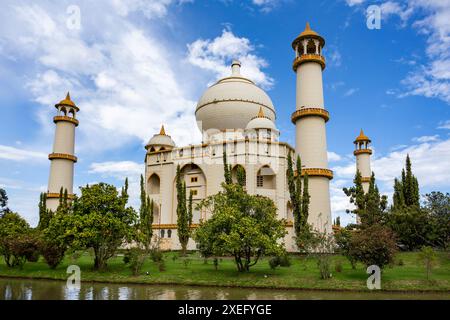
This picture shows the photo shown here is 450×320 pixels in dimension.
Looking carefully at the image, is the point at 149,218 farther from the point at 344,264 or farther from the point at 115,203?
the point at 344,264

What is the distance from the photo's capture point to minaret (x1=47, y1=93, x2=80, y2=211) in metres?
46.8

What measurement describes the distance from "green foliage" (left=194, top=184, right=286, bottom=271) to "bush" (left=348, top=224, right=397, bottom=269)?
159 inches

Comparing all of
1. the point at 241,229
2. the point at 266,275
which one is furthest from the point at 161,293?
the point at 266,275

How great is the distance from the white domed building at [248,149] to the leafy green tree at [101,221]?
15.0 m

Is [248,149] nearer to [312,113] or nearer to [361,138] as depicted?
[312,113]

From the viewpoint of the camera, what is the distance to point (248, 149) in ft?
138

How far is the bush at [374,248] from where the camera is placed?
2148 cm

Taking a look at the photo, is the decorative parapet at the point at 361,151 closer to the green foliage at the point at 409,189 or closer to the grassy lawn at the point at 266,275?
the green foliage at the point at 409,189

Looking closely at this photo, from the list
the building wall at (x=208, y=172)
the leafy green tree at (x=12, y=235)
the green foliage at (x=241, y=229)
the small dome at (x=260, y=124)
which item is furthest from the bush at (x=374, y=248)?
the small dome at (x=260, y=124)

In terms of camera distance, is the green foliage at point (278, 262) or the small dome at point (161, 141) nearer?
the green foliage at point (278, 262)

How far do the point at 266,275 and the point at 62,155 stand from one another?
32801mm

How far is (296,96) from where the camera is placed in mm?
39125
